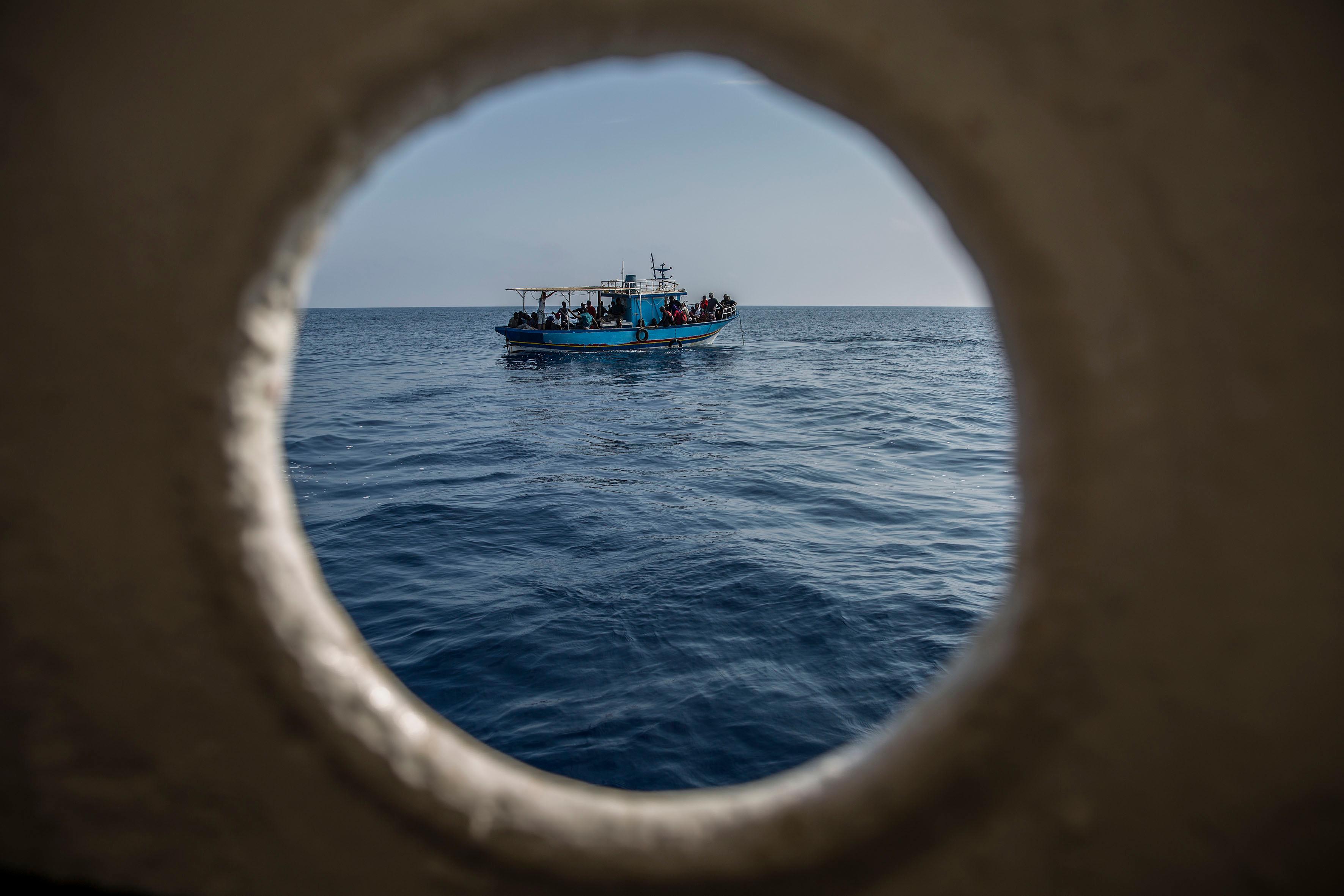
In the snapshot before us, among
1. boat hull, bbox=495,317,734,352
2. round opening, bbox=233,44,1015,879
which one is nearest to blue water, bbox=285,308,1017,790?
round opening, bbox=233,44,1015,879

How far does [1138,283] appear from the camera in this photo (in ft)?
2.78

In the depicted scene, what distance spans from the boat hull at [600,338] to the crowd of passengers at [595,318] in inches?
13.0

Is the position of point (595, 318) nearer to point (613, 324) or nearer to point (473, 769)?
point (613, 324)

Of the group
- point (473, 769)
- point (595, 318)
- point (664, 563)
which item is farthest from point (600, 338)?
point (473, 769)

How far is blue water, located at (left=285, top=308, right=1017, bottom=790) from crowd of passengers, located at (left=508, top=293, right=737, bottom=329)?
37.9 ft

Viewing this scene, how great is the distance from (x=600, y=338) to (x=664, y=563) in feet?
69.4

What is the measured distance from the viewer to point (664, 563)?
705 cm

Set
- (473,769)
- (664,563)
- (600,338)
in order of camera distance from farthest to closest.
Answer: (600,338), (664,563), (473,769)

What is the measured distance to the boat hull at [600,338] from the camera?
2722 centimetres

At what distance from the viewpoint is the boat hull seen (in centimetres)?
2722

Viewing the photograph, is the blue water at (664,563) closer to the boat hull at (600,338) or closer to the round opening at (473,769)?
the round opening at (473,769)

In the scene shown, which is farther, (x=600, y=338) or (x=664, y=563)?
(x=600, y=338)

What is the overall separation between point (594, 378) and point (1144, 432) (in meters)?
23.5

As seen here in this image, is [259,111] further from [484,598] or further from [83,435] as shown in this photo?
[484,598]
